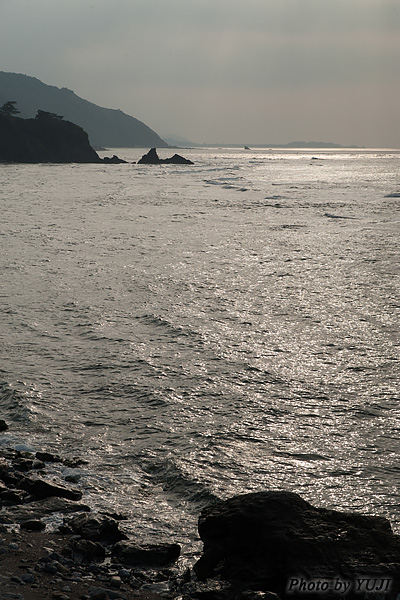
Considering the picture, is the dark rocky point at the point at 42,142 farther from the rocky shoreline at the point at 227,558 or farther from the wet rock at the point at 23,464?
the rocky shoreline at the point at 227,558

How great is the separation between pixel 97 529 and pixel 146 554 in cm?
70

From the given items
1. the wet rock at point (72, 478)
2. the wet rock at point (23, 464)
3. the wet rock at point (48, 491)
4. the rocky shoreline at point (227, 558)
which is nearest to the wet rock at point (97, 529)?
the rocky shoreline at point (227, 558)

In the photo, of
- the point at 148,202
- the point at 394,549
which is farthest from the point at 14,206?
the point at 394,549

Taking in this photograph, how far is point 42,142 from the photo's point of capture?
509ft

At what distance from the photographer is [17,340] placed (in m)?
14.3

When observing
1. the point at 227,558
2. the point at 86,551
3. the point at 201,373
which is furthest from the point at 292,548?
the point at 201,373

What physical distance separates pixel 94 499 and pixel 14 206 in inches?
1723

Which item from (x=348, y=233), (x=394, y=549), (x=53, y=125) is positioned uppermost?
(x=53, y=125)

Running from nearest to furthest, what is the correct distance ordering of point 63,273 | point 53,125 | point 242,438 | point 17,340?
point 242,438, point 17,340, point 63,273, point 53,125

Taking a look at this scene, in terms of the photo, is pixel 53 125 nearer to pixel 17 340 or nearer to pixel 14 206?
pixel 14 206

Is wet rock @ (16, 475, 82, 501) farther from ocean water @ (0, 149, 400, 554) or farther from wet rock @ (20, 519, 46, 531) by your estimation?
wet rock @ (20, 519, 46, 531)

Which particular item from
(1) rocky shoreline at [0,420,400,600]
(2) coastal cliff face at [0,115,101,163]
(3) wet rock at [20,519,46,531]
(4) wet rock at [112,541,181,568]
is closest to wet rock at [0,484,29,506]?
(1) rocky shoreline at [0,420,400,600]

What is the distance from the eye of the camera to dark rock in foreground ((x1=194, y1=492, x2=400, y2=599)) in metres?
5.41

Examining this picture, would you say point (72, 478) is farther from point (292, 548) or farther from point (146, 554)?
point (292, 548)
